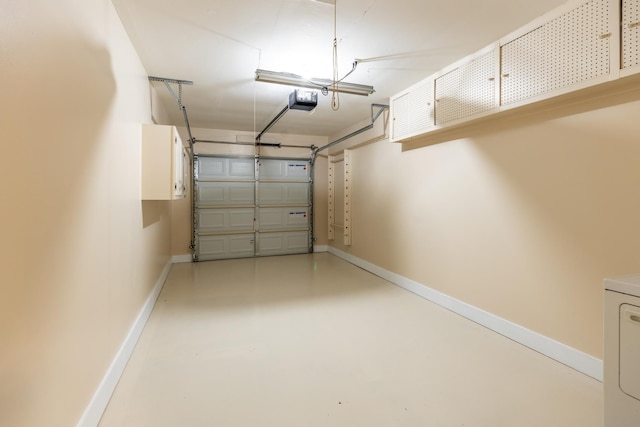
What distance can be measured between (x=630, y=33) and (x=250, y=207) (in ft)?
18.2

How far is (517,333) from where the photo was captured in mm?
2549

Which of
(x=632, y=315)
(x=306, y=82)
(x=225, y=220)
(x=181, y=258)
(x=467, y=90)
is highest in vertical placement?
(x=306, y=82)

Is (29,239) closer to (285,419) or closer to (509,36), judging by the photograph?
(285,419)

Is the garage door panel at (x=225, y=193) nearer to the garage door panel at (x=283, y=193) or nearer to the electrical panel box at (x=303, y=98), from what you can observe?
the garage door panel at (x=283, y=193)

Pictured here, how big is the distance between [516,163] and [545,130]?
0.33 metres

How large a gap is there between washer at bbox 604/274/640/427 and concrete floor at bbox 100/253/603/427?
52 centimetres

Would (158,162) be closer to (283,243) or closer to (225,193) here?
(225,193)

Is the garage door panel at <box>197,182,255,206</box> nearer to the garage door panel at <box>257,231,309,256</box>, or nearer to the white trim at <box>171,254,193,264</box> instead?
the garage door panel at <box>257,231,309,256</box>

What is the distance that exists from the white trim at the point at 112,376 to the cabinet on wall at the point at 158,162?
1.16 metres

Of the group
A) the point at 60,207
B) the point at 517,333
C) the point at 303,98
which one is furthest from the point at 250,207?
the point at 517,333

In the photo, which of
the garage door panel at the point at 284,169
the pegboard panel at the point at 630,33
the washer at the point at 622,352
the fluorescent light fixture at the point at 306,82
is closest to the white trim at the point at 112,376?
the washer at the point at 622,352

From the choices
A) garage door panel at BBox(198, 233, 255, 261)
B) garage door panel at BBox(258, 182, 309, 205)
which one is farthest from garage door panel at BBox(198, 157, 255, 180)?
garage door panel at BBox(198, 233, 255, 261)

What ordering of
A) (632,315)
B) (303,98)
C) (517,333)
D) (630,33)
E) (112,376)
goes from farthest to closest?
(303,98), (517,333), (112,376), (630,33), (632,315)

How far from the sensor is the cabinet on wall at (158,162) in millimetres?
2766
